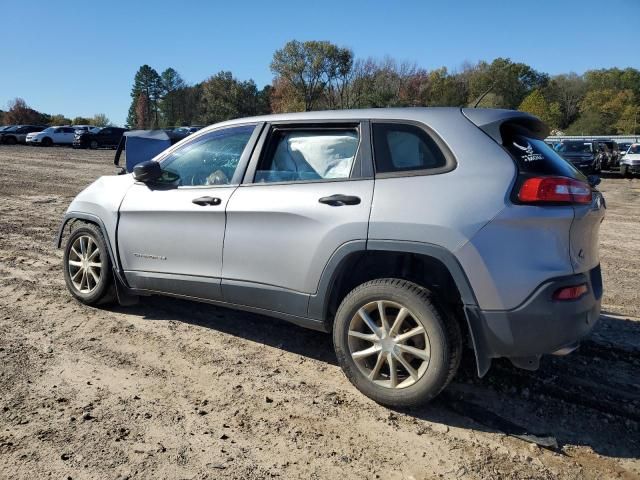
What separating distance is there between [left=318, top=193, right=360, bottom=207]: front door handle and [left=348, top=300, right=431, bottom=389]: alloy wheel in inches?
25.3

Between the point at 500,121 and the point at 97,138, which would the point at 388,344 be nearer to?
the point at 500,121

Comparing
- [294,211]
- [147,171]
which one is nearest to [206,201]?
[147,171]

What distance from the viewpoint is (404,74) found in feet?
227

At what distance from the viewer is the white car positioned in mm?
39500

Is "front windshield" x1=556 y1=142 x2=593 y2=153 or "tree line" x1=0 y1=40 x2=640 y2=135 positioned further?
"tree line" x1=0 y1=40 x2=640 y2=135

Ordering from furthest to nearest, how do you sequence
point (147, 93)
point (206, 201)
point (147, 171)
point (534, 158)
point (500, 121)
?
1. point (147, 93)
2. point (147, 171)
3. point (206, 201)
4. point (500, 121)
5. point (534, 158)

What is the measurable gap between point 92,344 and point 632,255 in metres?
7.32

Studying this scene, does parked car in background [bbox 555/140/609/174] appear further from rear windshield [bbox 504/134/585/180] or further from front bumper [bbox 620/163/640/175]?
rear windshield [bbox 504/134/585/180]

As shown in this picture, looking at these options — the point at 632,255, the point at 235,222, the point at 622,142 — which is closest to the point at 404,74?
the point at 622,142

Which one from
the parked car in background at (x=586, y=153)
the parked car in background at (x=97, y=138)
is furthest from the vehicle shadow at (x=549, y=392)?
the parked car in background at (x=97, y=138)

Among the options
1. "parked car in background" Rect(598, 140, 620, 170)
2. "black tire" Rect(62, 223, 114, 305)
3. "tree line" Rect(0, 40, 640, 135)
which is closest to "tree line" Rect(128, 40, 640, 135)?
"tree line" Rect(0, 40, 640, 135)

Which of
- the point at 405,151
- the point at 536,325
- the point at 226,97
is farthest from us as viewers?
the point at 226,97

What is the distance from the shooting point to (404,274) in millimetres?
3311

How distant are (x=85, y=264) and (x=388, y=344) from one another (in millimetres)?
3075
